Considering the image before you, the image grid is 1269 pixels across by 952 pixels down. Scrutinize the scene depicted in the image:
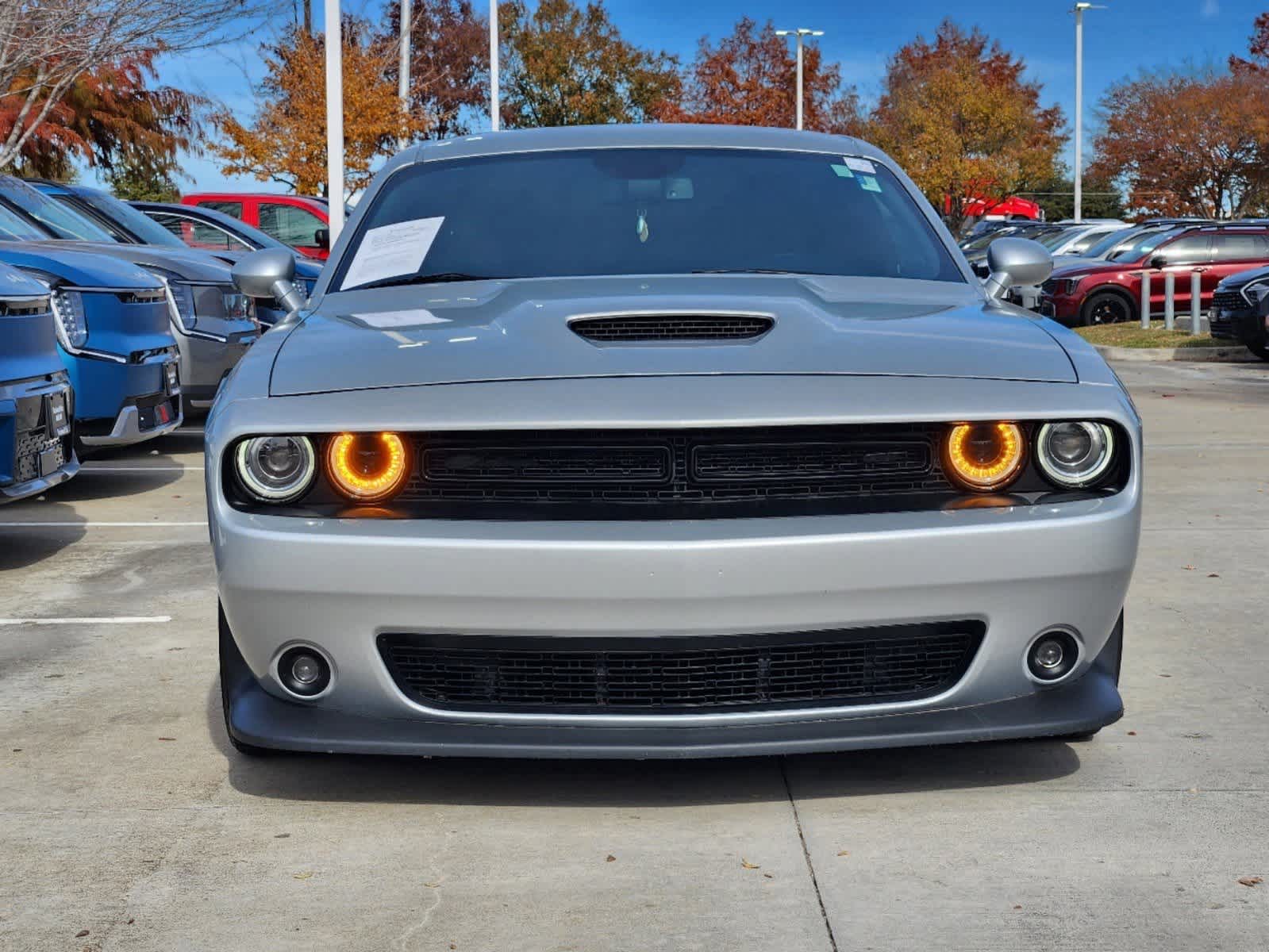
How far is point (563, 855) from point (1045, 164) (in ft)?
172

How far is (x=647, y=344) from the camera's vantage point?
3.76 metres

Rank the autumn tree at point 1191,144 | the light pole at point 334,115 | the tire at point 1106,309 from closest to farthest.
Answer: the light pole at point 334,115
the tire at point 1106,309
the autumn tree at point 1191,144

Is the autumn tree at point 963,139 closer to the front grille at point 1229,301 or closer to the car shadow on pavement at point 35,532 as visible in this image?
the front grille at point 1229,301

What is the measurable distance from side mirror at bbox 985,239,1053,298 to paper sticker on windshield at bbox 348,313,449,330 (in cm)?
166

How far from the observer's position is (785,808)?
3789mm

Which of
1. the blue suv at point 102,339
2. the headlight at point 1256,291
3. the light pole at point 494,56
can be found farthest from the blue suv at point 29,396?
the light pole at point 494,56

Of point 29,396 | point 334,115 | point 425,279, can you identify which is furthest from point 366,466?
point 334,115

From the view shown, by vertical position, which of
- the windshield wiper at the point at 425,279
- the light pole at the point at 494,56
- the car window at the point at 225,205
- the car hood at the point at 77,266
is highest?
the light pole at the point at 494,56

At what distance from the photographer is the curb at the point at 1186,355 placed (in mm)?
19969

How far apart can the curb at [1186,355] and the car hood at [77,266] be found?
13341 mm

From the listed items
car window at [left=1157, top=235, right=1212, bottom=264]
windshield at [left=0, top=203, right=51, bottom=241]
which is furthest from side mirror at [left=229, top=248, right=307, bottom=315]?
car window at [left=1157, top=235, right=1212, bottom=264]

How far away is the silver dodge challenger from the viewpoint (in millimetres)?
3443

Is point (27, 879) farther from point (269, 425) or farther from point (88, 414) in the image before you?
point (88, 414)

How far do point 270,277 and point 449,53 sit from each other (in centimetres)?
5414
